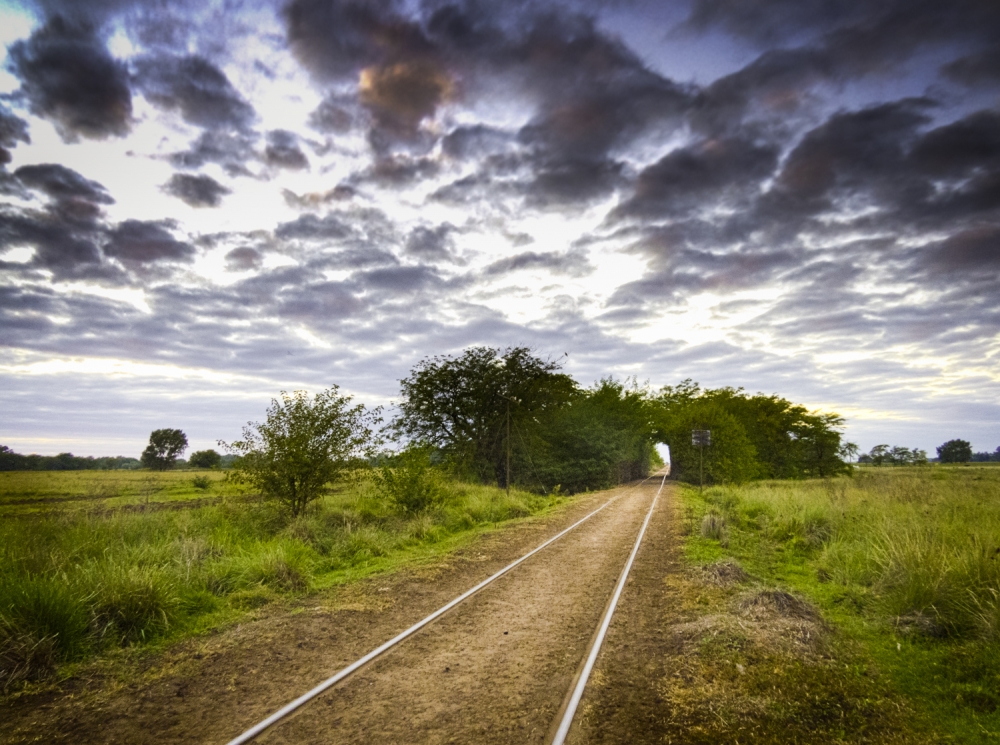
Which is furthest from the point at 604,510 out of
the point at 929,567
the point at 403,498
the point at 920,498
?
the point at 929,567

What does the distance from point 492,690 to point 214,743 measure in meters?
2.52

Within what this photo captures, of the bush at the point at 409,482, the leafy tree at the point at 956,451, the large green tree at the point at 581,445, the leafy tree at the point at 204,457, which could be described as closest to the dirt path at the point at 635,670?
the bush at the point at 409,482

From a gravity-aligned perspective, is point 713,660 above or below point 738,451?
below

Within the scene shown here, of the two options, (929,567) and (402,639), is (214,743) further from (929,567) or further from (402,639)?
(929,567)

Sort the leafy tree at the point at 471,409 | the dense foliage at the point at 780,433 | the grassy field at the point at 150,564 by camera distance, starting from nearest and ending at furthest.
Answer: the grassy field at the point at 150,564 → the leafy tree at the point at 471,409 → the dense foliage at the point at 780,433

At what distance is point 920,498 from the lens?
46.0 feet

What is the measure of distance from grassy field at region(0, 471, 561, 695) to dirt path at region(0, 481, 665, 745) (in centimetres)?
77

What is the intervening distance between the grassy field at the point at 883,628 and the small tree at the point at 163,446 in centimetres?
8030

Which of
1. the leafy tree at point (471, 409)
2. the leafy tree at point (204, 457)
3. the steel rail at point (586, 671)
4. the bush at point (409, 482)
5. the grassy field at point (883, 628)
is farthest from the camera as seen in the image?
the leafy tree at point (204, 457)

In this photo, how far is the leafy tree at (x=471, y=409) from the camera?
116 feet

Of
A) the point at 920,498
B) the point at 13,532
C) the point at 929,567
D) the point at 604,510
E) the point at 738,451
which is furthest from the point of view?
the point at 738,451

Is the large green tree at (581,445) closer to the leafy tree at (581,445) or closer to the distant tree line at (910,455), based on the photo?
the leafy tree at (581,445)

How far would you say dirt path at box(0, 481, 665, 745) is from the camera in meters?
4.56

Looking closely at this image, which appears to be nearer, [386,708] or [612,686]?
[386,708]
